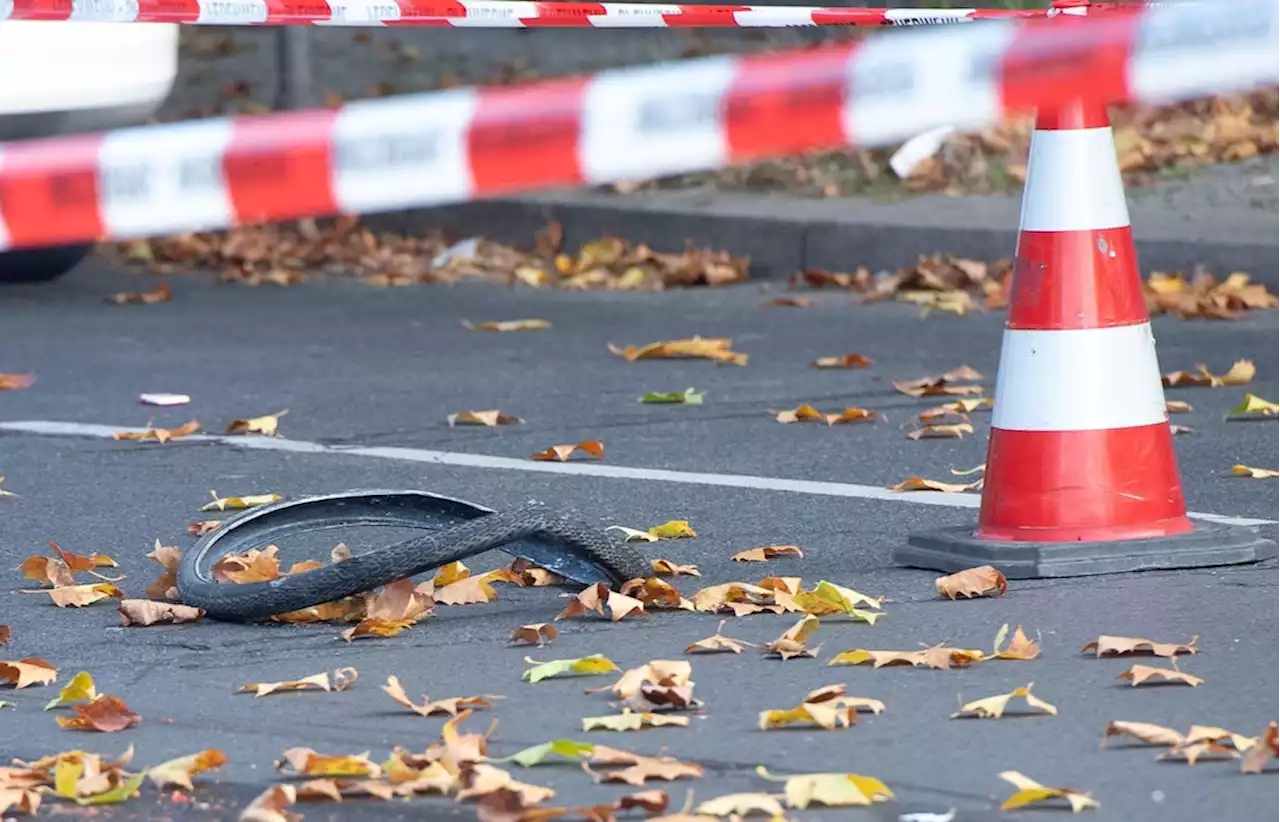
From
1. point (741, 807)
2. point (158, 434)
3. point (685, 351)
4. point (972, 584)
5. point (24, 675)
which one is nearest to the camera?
point (741, 807)

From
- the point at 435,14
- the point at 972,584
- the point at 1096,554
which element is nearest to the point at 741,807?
the point at 972,584

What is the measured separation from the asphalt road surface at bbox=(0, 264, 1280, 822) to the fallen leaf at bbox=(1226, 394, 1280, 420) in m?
0.11

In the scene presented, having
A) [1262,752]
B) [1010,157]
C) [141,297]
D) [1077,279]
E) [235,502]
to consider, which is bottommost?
[141,297]

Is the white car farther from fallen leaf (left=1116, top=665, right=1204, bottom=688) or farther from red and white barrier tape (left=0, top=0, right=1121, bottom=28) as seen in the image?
fallen leaf (left=1116, top=665, right=1204, bottom=688)

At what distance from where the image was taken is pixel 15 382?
8062 millimetres

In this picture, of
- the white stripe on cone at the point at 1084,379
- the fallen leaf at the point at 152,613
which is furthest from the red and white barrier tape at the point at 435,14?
the fallen leaf at the point at 152,613

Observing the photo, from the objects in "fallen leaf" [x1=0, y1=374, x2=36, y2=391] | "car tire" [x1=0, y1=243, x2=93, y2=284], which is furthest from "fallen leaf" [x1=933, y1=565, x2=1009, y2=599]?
"car tire" [x1=0, y1=243, x2=93, y2=284]

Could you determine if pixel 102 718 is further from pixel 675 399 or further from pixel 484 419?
pixel 675 399

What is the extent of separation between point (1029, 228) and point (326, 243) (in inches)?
269

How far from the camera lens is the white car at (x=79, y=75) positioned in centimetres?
903

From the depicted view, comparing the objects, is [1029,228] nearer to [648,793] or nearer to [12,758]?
[648,793]

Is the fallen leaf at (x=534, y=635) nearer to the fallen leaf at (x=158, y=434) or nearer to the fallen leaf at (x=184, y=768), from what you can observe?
the fallen leaf at (x=184, y=768)

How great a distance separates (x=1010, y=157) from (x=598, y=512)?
5.59 meters

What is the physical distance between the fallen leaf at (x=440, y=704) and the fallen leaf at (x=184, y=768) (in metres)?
0.36
